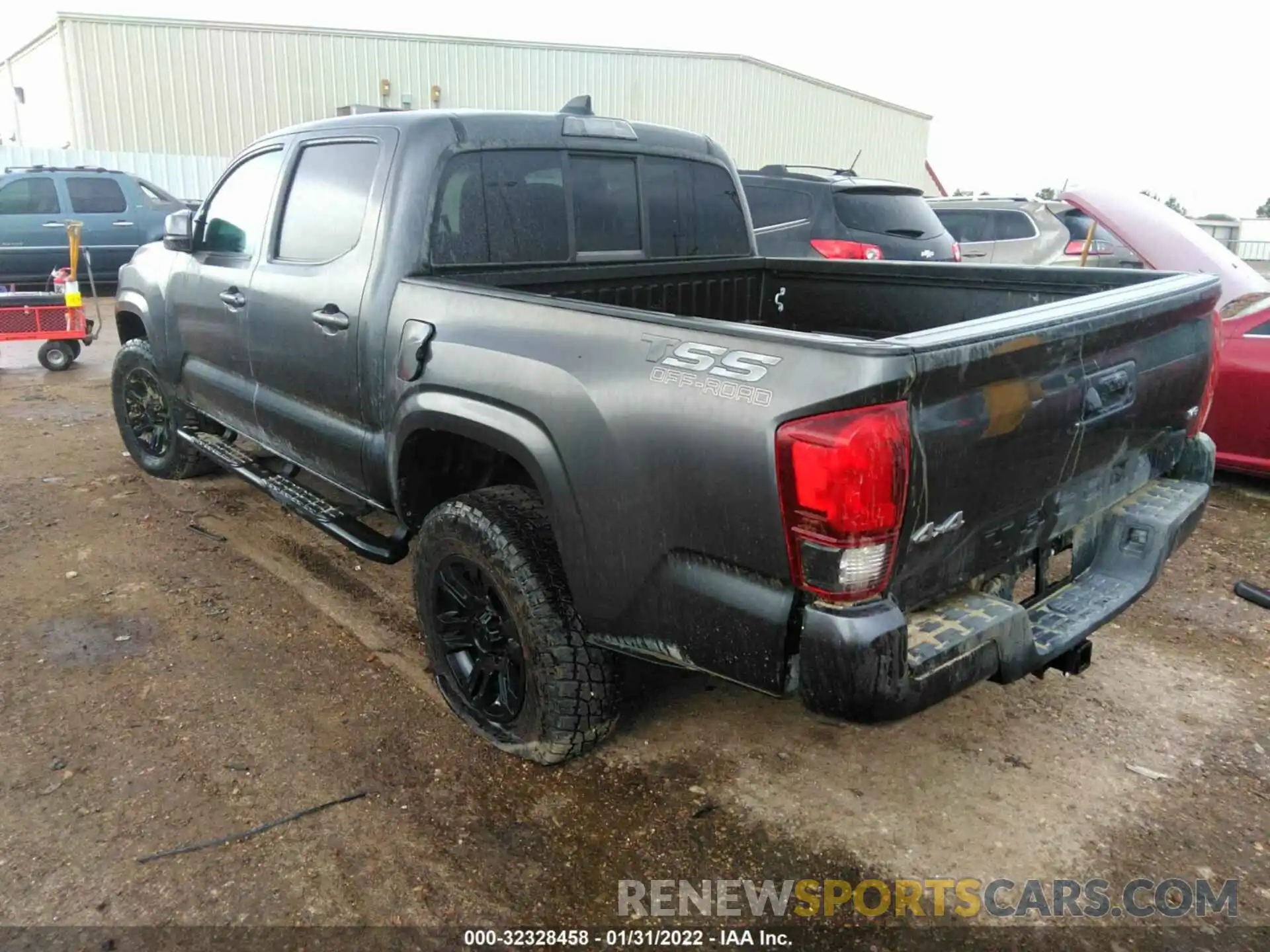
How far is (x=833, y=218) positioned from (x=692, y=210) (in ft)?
13.3

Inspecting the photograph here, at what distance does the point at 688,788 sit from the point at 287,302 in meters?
2.36

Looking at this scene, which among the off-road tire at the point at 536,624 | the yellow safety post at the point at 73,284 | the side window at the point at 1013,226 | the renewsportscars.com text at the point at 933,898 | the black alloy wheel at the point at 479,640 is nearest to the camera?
the renewsportscars.com text at the point at 933,898

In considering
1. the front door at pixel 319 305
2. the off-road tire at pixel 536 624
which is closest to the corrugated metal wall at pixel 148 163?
the front door at pixel 319 305

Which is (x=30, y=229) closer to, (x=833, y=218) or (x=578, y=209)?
(x=833, y=218)

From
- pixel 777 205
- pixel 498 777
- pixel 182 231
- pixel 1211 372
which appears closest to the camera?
pixel 498 777

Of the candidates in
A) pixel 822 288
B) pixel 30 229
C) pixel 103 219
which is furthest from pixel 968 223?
pixel 30 229

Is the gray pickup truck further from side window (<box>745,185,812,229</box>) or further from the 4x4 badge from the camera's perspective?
side window (<box>745,185,812,229</box>)

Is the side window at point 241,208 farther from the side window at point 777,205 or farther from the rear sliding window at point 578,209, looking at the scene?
the side window at point 777,205

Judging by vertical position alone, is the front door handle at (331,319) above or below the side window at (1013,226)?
below

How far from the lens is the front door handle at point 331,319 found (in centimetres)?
329

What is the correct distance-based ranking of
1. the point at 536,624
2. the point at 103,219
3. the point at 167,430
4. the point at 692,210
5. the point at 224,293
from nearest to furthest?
the point at 536,624, the point at 692,210, the point at 224,293, the point at 167,430, the point at 103,219

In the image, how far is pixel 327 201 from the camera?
3584 millimetres

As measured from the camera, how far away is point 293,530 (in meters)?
4.94

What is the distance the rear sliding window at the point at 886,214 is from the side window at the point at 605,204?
4459 millimetres
